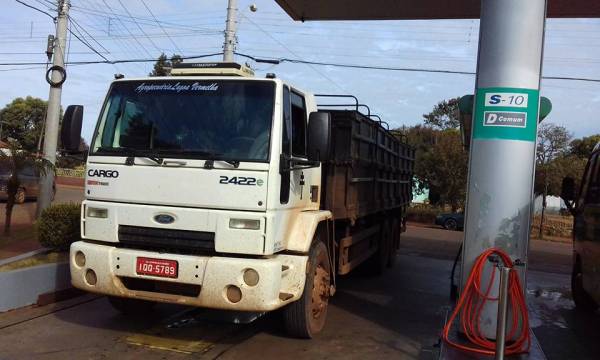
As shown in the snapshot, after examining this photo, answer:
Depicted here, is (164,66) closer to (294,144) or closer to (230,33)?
(230,33)

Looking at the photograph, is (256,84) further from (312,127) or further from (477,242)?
(477,242)

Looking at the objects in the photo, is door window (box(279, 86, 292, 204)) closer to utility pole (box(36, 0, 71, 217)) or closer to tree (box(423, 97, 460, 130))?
utility pole (box(36, 0, 71, 217))

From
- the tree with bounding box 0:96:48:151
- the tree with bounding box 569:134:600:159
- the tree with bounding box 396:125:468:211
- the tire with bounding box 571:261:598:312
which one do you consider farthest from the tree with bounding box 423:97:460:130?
the tire with bounding box 571:261:598:312

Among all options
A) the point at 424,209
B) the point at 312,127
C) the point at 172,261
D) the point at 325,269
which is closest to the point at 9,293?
the point at 172,261

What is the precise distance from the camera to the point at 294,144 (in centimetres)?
586

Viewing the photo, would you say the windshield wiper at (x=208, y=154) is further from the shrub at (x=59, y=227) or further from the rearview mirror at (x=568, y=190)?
the rearview mirror at (x=568, y=190)

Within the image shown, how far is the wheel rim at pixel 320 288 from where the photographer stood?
611 centimetres

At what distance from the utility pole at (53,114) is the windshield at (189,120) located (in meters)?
5.49

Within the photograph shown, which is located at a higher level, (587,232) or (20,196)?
(587,232)

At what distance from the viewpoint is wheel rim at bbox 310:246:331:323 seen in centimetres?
611

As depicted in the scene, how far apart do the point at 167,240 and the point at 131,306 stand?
181 centimetres

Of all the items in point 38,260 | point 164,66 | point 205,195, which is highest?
point 164,66

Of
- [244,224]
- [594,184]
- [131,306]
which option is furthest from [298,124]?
[594,184]

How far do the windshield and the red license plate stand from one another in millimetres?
1020
